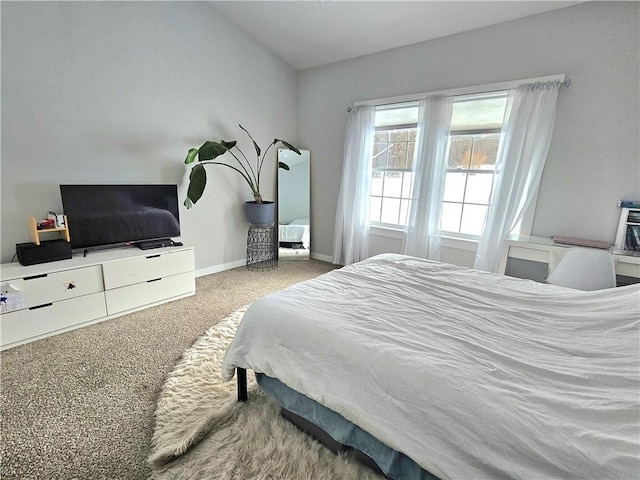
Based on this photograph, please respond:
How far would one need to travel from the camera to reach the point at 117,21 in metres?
2.60

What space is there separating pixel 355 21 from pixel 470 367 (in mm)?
3317

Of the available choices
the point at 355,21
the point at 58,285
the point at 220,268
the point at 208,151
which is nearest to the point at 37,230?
the point at 58,285

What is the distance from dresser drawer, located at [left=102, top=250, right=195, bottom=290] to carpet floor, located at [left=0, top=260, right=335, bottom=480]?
0.99ft

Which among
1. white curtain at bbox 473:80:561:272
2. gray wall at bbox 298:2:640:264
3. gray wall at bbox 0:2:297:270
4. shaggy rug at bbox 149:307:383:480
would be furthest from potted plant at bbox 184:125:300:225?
white curtain at bbox 473:80:561:272

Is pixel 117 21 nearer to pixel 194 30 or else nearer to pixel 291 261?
pixel 194 30

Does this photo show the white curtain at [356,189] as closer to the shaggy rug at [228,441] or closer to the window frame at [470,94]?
the window frame at [470,94]

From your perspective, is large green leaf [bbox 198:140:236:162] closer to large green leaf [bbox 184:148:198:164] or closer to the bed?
large green leaf [bbox 184:148:198:164]

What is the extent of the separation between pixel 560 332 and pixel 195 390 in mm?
1829

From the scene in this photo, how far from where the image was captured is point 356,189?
3.70 metres

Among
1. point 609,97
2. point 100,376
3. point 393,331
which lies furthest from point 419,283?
point 609,97

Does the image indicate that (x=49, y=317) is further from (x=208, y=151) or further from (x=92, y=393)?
(x=208, y=151)

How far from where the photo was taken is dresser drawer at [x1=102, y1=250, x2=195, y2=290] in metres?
2.44

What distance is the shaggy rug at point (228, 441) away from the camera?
1.23 metres

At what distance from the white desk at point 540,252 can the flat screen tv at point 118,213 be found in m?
3.14
